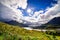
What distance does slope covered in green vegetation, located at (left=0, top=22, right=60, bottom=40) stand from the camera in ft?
10.6

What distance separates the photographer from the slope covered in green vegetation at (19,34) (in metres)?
3.24

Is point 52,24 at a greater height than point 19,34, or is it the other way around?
point 52,24

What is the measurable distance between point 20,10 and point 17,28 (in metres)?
0.34

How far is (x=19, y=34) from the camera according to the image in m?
3.29

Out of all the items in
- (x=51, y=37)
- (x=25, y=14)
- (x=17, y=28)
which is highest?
(x=25, y=14)

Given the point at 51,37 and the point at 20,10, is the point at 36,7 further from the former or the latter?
the point at 51,37

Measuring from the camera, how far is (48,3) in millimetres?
3332

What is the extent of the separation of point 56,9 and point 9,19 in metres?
0.89

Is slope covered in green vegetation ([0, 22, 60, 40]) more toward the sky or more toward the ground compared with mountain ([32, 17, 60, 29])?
more toward the ground

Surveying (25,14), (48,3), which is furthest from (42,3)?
(25,14)

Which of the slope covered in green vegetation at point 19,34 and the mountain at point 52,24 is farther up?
the mountain at point 52,24

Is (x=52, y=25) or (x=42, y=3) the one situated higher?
(x=42, y=3)

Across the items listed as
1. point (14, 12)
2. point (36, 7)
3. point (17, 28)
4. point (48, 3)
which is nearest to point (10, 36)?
point (17, 28)

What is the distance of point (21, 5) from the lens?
134 inches
